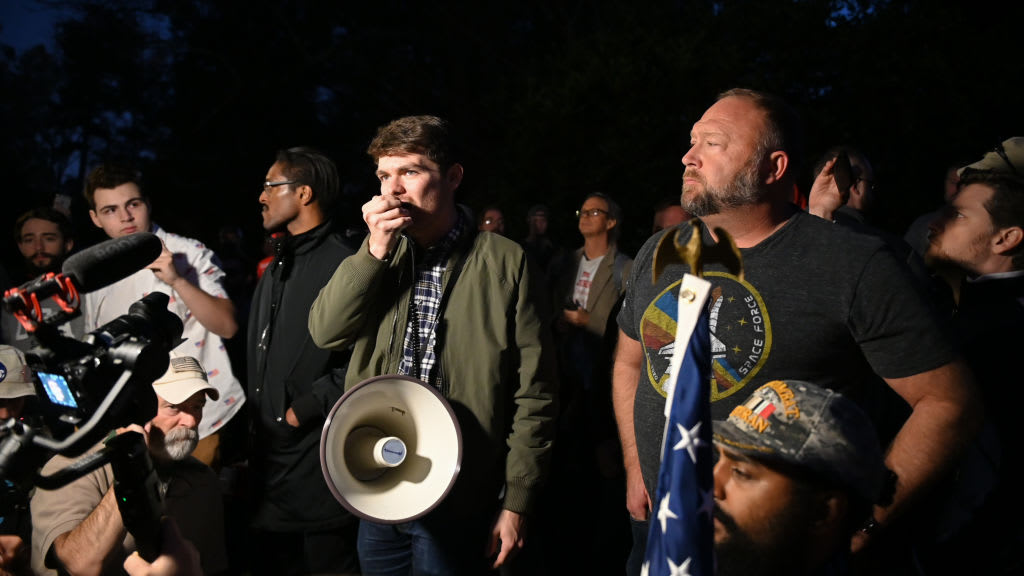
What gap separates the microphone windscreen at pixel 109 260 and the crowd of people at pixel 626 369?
12 centimetres

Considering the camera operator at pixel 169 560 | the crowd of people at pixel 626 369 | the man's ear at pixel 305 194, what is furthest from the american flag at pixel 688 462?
the man's ear at pixel 305 194

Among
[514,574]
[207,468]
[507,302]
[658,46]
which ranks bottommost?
[514,574]

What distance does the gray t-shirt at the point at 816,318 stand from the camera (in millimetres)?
1871

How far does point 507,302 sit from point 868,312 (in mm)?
1103

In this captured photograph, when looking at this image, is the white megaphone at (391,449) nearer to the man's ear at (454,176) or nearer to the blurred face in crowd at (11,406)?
the man's ear at (454,176)

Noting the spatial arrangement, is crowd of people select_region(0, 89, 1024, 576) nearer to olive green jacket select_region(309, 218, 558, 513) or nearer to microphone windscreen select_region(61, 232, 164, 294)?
olive green jacket select_region(309, 218, 558, 513)

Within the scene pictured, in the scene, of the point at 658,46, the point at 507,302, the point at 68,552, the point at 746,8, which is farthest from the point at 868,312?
the point at 746,8

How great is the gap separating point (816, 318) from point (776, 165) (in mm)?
485

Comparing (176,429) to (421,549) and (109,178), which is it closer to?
(421,549)

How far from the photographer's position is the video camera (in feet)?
4.24

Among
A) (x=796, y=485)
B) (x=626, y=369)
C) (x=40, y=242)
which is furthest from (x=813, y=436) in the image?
(x=40, y=242)

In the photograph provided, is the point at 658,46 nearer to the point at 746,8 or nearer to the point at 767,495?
the point at 746,8

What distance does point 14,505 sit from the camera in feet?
7.61

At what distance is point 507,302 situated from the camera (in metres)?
2.50
